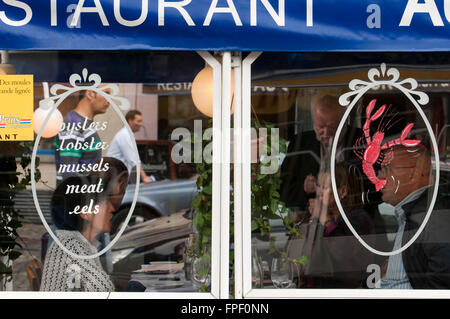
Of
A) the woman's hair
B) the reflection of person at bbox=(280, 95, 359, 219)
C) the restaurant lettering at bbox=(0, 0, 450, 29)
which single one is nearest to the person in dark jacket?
the reflection of person at bbox=(280, 95, 359, 219)

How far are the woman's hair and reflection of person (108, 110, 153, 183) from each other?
4cm

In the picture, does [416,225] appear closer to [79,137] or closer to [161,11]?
[161,11]

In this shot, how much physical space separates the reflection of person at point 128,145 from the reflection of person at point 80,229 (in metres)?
0.07

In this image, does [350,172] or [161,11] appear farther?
[350,172]

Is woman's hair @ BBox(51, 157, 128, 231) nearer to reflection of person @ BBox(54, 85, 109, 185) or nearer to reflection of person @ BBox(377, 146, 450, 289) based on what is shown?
reflection of person @ BBox(54, 85, 109, 185)

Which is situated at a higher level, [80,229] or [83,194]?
[83,194]

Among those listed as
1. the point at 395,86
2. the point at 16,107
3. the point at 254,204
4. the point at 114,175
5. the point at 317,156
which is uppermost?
the point at 395,86

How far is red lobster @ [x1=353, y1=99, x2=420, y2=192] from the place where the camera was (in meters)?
3.63

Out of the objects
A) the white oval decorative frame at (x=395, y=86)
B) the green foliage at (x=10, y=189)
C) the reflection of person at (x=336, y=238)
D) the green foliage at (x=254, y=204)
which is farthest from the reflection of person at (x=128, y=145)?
the white oval decorative frame at (x=395, y=86)

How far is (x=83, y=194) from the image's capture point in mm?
3650

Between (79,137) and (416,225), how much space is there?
202 centimetres

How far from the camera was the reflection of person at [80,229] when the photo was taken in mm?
3637

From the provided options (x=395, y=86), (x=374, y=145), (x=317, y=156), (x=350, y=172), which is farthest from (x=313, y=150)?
(x=395, y=86)
